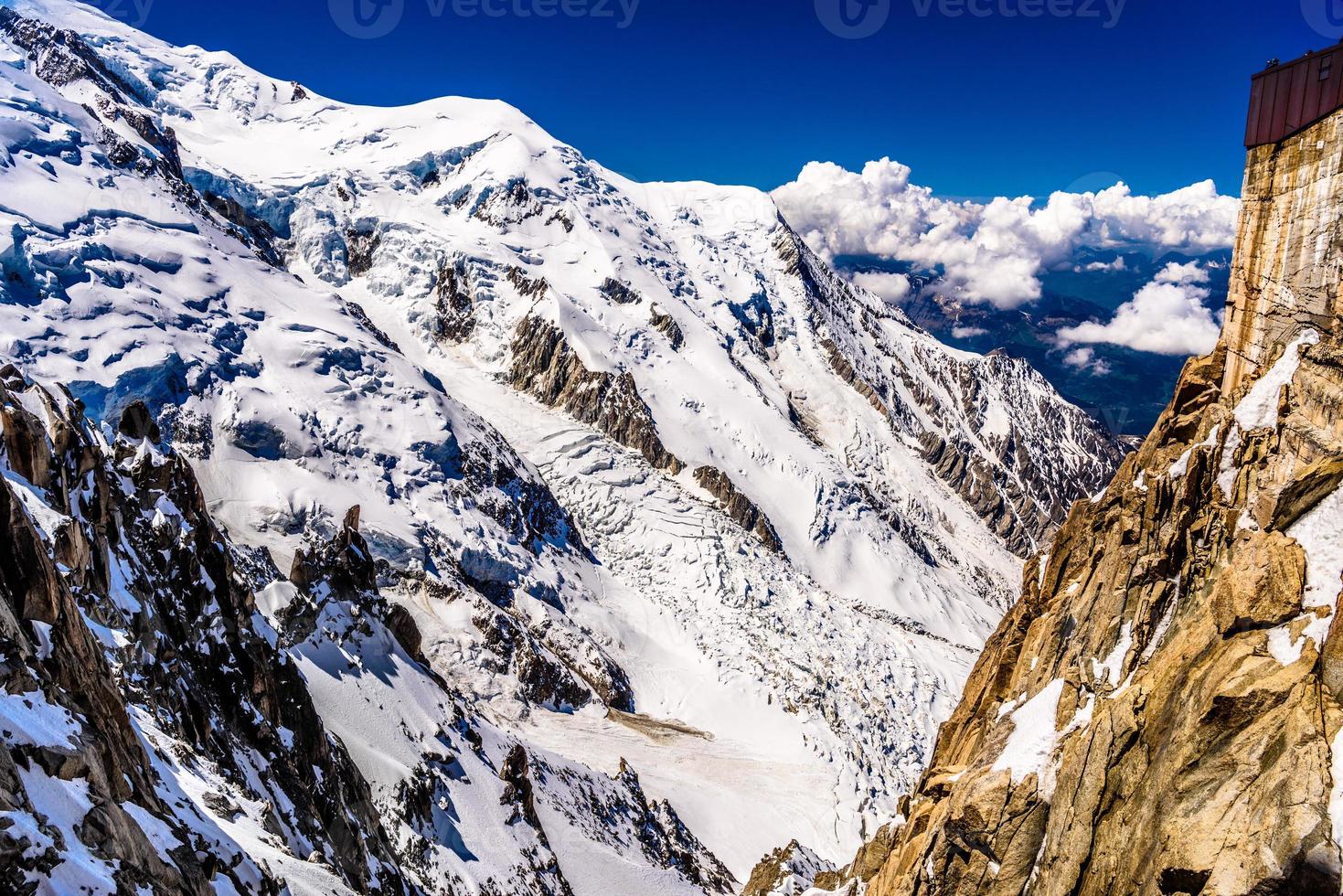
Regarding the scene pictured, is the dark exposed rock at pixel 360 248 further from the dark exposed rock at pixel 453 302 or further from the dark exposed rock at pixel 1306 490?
the dark exposed rock at pixel 1306 490

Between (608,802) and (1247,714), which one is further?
(608,802)

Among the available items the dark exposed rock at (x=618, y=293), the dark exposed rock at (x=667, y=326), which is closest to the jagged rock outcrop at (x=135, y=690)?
the dark exposed rock at (x=667, y=326)

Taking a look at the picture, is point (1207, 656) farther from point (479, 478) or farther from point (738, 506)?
point (738, 506)

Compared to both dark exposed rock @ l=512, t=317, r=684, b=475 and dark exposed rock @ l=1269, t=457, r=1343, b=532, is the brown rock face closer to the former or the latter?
dark exposed rock @ l=1269, t=457, r=1343, b=532

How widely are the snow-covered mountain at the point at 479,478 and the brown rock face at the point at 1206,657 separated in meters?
18.7

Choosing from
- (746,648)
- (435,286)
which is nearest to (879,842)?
(746,648)

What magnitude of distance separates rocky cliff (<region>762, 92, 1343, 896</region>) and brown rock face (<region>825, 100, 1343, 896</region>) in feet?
0.13

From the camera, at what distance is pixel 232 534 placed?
72.2 m

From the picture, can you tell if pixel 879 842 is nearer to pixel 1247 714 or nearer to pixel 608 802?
pixel 1247 714

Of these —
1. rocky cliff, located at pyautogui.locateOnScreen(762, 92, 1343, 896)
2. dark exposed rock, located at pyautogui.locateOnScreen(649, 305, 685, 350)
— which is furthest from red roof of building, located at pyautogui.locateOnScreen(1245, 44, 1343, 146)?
dark exposed rock, located at pyautogui.locateOnScreen(649, 305, 685, 350)

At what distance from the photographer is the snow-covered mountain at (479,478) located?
47.8 meters

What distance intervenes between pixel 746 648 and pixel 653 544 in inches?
897

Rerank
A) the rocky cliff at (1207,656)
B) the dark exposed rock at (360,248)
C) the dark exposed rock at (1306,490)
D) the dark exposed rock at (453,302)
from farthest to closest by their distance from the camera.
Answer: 1. the dark exposed rock at (360,248)
2. the dark exposed rock at (453,302)
3. the dark exposed rock at (1306,490)
4. the rocky cliff at (1207,656)

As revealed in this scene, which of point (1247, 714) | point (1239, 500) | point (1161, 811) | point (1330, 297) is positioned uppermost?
point (1330, 297)
